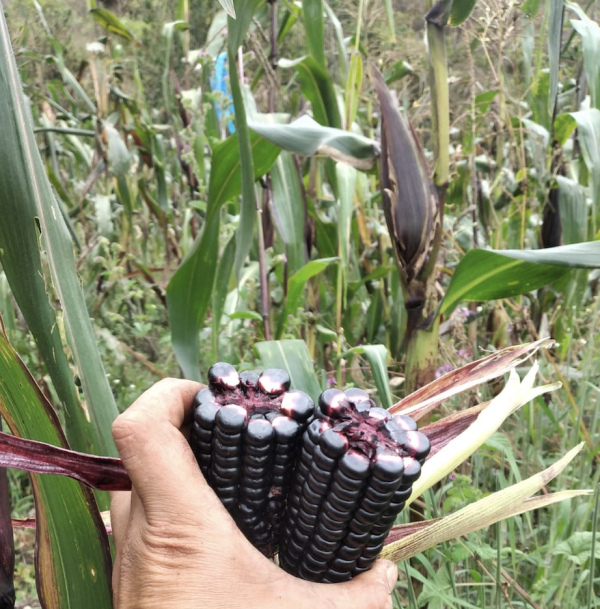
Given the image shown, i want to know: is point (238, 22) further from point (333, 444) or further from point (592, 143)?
point (592, 143)

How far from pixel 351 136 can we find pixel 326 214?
75 cm

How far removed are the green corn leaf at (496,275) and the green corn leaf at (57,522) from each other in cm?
61

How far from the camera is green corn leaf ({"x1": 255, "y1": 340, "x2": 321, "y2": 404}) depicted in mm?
905

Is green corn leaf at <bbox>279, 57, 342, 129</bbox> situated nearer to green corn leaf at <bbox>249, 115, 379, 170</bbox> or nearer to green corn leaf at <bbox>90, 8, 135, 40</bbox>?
green corn leaf at <bbox>249, 115, 379, 170</bbox>

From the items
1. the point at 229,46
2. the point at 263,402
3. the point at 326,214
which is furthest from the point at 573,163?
the point at 263,402

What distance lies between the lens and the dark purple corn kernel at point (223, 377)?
0.41 meters

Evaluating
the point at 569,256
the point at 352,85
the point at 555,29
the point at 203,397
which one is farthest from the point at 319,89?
the point at 203,397

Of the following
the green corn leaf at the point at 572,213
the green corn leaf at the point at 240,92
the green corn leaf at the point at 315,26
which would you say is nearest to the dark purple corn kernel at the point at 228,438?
the green corn leaf at the point at 240,92

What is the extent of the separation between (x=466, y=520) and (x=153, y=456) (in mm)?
285

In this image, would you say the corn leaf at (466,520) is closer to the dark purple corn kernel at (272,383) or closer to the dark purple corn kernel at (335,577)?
the dark purple corn kernel at (335,577)

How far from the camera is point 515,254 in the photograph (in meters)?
Result: 0.78

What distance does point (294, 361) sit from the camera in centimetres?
A: 91

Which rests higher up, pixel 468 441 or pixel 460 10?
pixel 460 10

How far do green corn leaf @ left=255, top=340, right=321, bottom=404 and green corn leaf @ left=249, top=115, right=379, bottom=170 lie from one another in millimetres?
317
